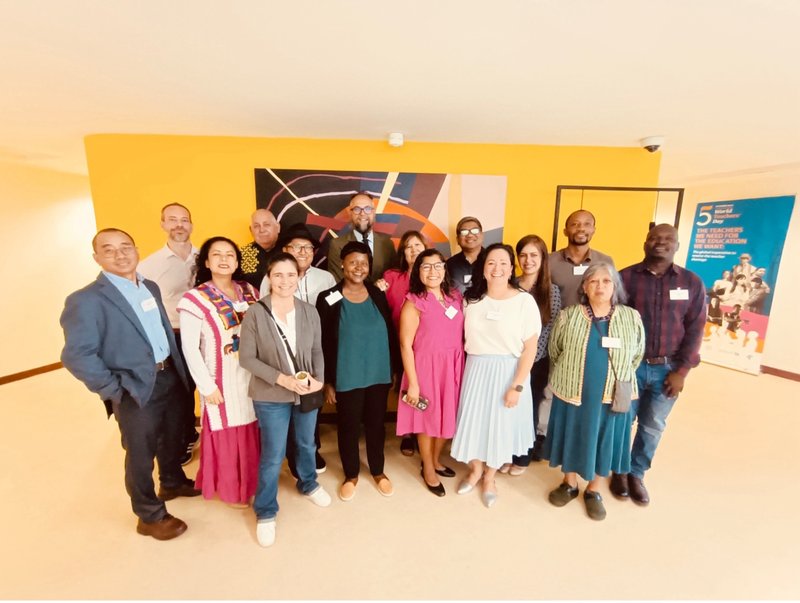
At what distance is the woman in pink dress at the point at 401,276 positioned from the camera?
2402mm

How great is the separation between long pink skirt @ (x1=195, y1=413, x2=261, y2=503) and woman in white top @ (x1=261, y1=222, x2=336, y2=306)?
0.91m

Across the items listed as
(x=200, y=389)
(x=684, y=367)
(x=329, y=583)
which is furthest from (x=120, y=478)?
(x=684, y=367)

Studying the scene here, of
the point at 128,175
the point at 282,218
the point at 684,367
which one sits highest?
the point at 128,175

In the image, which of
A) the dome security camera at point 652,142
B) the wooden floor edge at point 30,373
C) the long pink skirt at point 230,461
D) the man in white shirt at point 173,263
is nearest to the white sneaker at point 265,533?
the long pink skirt at point 230,461

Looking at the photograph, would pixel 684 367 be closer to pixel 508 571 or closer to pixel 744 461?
pixel 744 461

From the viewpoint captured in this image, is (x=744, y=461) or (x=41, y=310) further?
(x=41, y=310)

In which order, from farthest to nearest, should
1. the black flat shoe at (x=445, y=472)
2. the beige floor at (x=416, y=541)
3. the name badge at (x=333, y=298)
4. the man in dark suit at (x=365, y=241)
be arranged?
the man in dark suit at (x=365, y=241) → the black flat shoe at (x=445, y=472) → the name badge at (x=333, y=298) → the beige floor at (x=416, y=541)

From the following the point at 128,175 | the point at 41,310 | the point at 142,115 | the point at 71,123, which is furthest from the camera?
the point at 41,310

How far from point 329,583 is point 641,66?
318cm

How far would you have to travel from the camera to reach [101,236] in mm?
1702

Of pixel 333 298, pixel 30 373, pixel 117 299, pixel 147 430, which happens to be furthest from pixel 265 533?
pixel 30 373

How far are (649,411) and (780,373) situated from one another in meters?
4.09

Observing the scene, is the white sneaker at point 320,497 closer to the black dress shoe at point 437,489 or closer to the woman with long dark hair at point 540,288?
the black dress shoe at point 437,489

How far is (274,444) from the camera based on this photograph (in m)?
1.96
